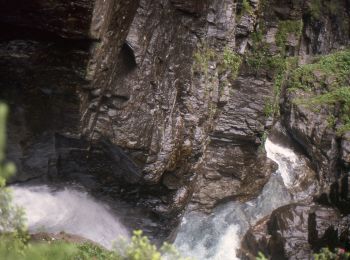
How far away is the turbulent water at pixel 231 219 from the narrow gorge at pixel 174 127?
51 millimetres

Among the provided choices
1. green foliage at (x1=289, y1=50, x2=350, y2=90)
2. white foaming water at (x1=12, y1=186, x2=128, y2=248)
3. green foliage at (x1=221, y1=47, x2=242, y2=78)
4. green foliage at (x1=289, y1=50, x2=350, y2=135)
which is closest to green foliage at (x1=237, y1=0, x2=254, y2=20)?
green foliage at (x1=221, y1=47, x2=242, y2=78)

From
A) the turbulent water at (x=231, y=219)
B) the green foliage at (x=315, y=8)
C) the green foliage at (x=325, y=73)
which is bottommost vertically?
the turbulent water at (x=231, y=219)

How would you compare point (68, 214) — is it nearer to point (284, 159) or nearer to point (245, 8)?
point (245, 8)

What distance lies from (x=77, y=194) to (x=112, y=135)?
268cm

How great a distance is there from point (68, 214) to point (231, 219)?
7610mm

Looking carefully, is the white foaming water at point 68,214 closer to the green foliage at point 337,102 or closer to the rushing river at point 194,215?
the rushing river at point 194,215

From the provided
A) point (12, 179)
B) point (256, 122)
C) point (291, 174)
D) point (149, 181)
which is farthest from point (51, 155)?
point (291, 174)

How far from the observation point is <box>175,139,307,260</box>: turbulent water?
15156 millimetres

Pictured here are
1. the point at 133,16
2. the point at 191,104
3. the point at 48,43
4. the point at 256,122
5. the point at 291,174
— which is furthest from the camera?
the point at 291,174

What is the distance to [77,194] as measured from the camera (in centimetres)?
1184

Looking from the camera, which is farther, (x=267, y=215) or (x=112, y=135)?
(x=267, y=215)

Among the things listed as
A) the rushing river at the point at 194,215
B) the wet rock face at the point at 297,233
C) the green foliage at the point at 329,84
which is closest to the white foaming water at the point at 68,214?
the rushing river at the point at 194,215

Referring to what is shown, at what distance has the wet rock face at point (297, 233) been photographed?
1392 centimetres

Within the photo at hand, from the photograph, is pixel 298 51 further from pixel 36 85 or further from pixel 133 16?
pixel 36 85
